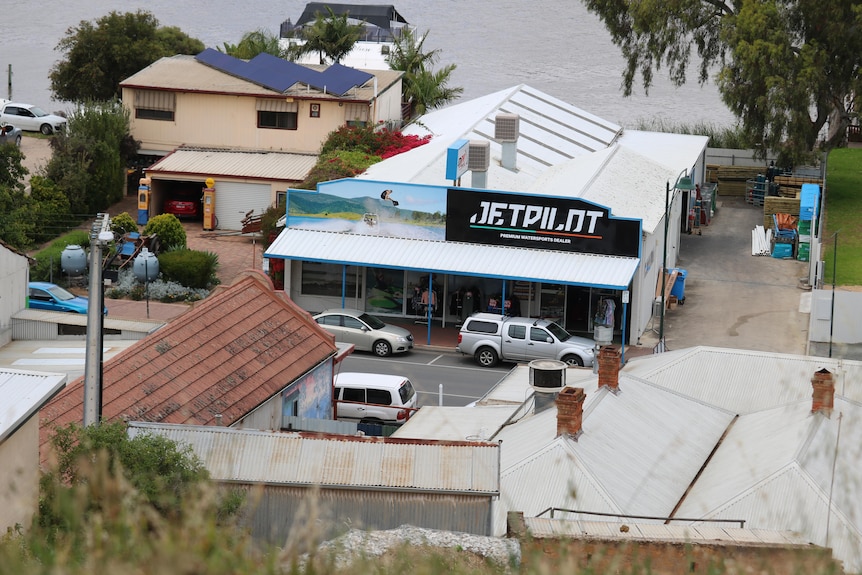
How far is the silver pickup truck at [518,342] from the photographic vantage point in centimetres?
3319

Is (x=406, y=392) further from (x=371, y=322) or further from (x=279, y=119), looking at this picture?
(x=279, y=119)

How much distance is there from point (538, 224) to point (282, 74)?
18265 mm

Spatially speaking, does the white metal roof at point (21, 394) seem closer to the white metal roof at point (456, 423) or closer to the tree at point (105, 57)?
the white metal roof at point (456, 423)

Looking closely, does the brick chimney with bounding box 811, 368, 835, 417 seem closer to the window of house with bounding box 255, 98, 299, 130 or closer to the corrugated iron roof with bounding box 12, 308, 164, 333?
the corrugated iron roof with bounding box 12, 308, 164, 333

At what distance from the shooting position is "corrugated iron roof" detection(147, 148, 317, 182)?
46594 mm

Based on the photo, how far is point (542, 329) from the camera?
33531mm

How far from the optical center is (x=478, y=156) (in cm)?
3822

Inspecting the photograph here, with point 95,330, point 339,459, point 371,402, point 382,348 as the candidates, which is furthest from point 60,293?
point 339,459

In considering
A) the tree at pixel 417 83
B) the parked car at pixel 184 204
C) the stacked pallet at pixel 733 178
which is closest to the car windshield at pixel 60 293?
the parked car at pixel 184 204

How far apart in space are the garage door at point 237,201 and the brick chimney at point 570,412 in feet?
88.1

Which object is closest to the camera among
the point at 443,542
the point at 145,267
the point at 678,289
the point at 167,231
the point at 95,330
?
the point at 443,542

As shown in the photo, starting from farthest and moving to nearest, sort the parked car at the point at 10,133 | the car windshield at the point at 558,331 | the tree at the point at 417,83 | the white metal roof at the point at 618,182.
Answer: the tree at the point at 417,83, the parked car at the point at 10,133, the white metal roof at the point at 618,182, the car windshield at the point at 558,331

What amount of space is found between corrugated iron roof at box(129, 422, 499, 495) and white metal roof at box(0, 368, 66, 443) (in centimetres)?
165

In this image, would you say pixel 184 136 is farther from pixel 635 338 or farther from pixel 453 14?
pixel 453 14
